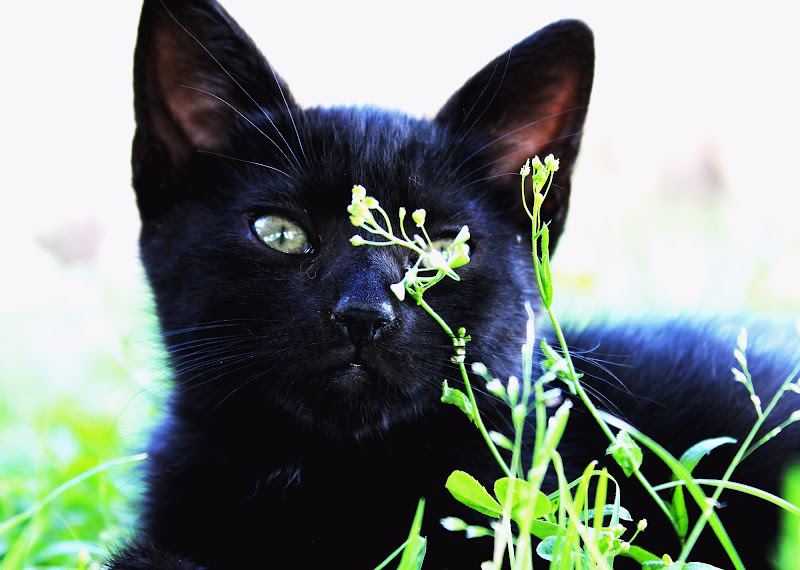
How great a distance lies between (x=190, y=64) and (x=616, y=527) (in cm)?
116

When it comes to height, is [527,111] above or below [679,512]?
above

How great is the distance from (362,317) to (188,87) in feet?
2.23

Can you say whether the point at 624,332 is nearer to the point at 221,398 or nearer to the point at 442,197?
the point at 442,197

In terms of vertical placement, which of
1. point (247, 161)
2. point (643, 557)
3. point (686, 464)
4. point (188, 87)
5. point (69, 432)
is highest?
point (188, 87)

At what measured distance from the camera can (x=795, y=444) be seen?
1537 millimetres

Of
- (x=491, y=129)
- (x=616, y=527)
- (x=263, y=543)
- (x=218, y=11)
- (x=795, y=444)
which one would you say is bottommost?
(x=263, y=543)

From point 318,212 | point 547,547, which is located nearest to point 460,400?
point 547,547

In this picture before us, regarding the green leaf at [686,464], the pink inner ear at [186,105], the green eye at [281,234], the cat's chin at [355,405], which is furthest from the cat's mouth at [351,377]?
the pink inner ear at [186,105]

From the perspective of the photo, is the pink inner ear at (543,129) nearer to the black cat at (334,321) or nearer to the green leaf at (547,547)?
the black cat at (334,321)

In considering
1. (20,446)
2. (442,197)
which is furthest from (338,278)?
(20,446)

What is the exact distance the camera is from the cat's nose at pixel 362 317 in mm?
1214

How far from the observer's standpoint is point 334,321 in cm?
124

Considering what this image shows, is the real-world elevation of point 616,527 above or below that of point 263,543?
above

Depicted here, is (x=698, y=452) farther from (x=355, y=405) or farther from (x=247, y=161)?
(x=247, y=161)
